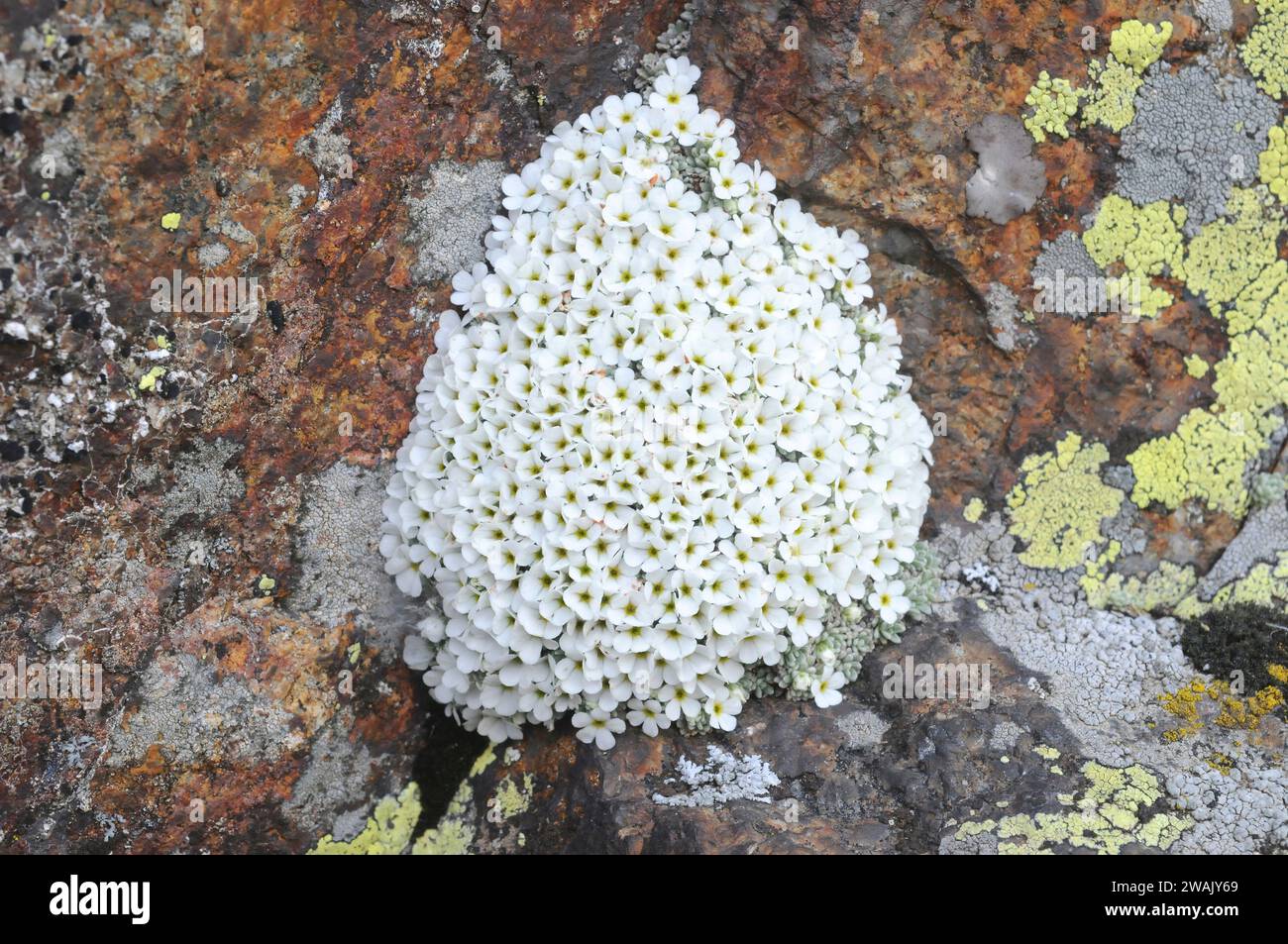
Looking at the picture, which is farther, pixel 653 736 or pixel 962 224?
pixel 962 224

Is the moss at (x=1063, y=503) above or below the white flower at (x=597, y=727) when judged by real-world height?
above

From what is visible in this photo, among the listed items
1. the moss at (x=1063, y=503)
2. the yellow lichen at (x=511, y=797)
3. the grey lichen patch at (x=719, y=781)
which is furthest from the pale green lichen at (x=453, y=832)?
the moss at (x=1063, y=503)

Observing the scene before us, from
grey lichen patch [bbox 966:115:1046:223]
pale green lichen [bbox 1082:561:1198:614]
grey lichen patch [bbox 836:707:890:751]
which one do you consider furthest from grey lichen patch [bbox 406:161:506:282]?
pale green lichen [bbox 1082:561:1198:614]

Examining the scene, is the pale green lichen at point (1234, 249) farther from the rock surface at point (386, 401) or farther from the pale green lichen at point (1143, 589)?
the pale green lichen at point (1143, 589)

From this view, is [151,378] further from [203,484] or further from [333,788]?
[333,788]

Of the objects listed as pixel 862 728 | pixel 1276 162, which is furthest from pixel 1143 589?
pixel 1276 162

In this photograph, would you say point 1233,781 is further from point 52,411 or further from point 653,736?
point 52,411

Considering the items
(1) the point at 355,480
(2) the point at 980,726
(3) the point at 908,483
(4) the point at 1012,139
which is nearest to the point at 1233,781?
(2) the point at 980,726
